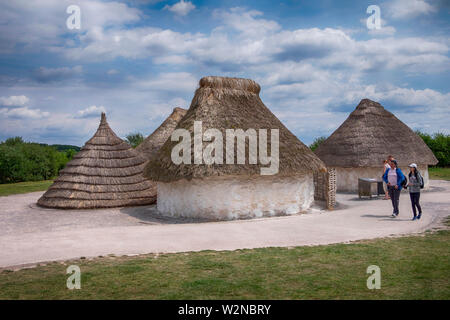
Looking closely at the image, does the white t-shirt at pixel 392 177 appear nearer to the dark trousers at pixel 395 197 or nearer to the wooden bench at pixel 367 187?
the dark trousers at pixel 395 197

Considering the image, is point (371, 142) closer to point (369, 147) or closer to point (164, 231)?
point (369, 147)

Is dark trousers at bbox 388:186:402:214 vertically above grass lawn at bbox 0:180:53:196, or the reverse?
dark trousers at bbox 388:186:402:214

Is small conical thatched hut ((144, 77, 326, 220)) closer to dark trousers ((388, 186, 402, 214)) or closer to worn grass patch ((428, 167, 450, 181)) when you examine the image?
dark trousers ((388, 186, 402, 214))

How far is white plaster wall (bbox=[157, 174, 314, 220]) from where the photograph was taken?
1284 centimetres

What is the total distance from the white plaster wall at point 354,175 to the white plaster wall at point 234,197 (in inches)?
368

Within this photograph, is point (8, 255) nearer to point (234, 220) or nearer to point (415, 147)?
point (234, 220)

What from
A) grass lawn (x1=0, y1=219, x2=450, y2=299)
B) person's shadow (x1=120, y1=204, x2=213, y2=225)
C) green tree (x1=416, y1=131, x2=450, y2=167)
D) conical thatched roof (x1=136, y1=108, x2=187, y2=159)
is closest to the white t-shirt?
grass lawn (x1=0, y1=219, x2=450, y2=299)

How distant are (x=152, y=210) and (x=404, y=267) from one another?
1059 cm

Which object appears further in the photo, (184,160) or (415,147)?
(415,147)

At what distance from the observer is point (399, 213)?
41.9 feet

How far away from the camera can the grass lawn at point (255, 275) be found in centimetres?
543

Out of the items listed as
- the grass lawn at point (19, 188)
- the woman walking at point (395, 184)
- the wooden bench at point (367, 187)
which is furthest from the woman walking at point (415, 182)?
the grass lawn at point (19, 188)

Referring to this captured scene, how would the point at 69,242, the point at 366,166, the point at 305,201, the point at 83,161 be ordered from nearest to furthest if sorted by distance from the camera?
1. the point at 69,242
2. the point at 305,201
3. the point at 83,161
4. the point at 366,166
